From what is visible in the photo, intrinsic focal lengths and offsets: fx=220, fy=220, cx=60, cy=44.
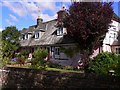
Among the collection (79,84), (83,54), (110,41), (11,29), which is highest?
Answer: (11,29)

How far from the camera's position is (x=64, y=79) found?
10.1 m

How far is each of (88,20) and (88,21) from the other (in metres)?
0.10

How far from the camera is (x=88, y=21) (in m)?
22.1

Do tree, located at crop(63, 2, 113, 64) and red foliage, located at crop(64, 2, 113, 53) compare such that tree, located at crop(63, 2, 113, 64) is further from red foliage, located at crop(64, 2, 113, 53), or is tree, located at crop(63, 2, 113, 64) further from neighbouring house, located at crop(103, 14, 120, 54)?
neighbouring house, located at crop(103, 14, 120, 54)

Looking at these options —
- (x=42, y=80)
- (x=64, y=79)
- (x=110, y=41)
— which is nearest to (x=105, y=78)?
(x=64, y=79)

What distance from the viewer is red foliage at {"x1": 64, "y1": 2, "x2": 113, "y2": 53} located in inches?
868

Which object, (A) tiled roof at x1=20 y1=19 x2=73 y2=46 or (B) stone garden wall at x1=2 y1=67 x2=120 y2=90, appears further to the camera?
(A) tiled roof at x1=20 y1=19 x2=73 y2=46

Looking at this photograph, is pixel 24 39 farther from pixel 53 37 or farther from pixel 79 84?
pixel 79 84

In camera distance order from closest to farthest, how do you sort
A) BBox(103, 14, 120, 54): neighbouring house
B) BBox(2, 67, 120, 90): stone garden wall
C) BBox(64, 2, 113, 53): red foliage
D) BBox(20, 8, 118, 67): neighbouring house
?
BBox(2, 67, 120, 90): stone garden wall
BBox(64, 2, 113, 53): red foliage
BBox(103, 14, 120, 54): neighbouring house
BBox(20, 8, 118, 67): neighbouring house

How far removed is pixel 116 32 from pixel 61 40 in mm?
7091

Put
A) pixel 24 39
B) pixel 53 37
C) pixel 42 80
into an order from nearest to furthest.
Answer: pixel 42 80 → pixel 53 37 → pixel 24 39

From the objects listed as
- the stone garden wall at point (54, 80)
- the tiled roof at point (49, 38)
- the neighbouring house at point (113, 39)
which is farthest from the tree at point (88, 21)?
the stone garden wall at point (54, 80)

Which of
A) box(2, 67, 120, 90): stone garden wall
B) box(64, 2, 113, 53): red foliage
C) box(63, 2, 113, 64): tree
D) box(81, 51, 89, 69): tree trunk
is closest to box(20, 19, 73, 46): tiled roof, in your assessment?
box(81, 51, 89, 69): tree trunk

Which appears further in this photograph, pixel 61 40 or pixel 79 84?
pixel 61 40
